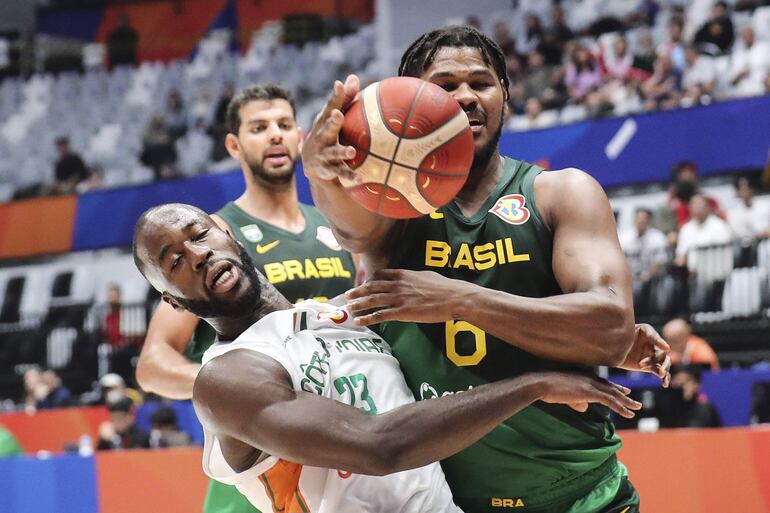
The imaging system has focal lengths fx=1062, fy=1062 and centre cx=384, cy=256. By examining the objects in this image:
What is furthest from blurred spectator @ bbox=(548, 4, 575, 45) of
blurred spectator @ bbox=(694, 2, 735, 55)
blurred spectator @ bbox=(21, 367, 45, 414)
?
blurred spectator @ bbox=(21, 367, 45, 414)

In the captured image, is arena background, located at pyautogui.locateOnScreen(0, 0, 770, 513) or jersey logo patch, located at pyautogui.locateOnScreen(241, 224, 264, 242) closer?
jersey logo patch, located at pyautogui.locateOnScreen(241, 224, 264, 242)

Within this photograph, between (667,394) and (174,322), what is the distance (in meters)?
4.28

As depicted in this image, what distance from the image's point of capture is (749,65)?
42.0 feet

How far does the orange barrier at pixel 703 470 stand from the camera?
5223mm

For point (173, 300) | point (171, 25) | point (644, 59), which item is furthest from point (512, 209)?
point (171, 25)

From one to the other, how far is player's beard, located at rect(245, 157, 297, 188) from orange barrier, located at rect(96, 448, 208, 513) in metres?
2.04

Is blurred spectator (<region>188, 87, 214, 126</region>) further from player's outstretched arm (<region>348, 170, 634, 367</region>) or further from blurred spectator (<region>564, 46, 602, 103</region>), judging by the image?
player's outstretched arm (<region>348, 170, 634, 367</region>)

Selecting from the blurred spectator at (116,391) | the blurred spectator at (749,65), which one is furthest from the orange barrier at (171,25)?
the blurred spectator at (749,65)

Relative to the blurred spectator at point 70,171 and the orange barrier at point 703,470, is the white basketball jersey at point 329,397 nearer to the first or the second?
the orange barrier at point 703,470

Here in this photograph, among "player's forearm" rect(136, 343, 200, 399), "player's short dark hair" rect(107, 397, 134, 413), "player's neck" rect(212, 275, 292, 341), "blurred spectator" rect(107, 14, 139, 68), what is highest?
"player's neck" rect(212, 275, 292, 341)

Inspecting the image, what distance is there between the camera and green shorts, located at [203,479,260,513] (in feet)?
15.0

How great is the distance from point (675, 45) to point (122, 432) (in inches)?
332

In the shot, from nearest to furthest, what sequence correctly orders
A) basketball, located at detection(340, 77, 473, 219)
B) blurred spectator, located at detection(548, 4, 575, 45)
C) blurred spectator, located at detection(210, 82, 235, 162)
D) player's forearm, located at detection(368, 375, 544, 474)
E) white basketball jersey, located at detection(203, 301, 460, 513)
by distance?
player's forearm, located at detection(368, 375, 544, 474), basketball, located at detection(340, 77, 473, 219), white basketball jersey, located at detection(203, 301, 460, 513), blurred spectator, located at detection(548, 4, 575, 45), blurred spectator, located at detection(210, 82, 235, 162)

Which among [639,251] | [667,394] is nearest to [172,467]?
[667,394]
